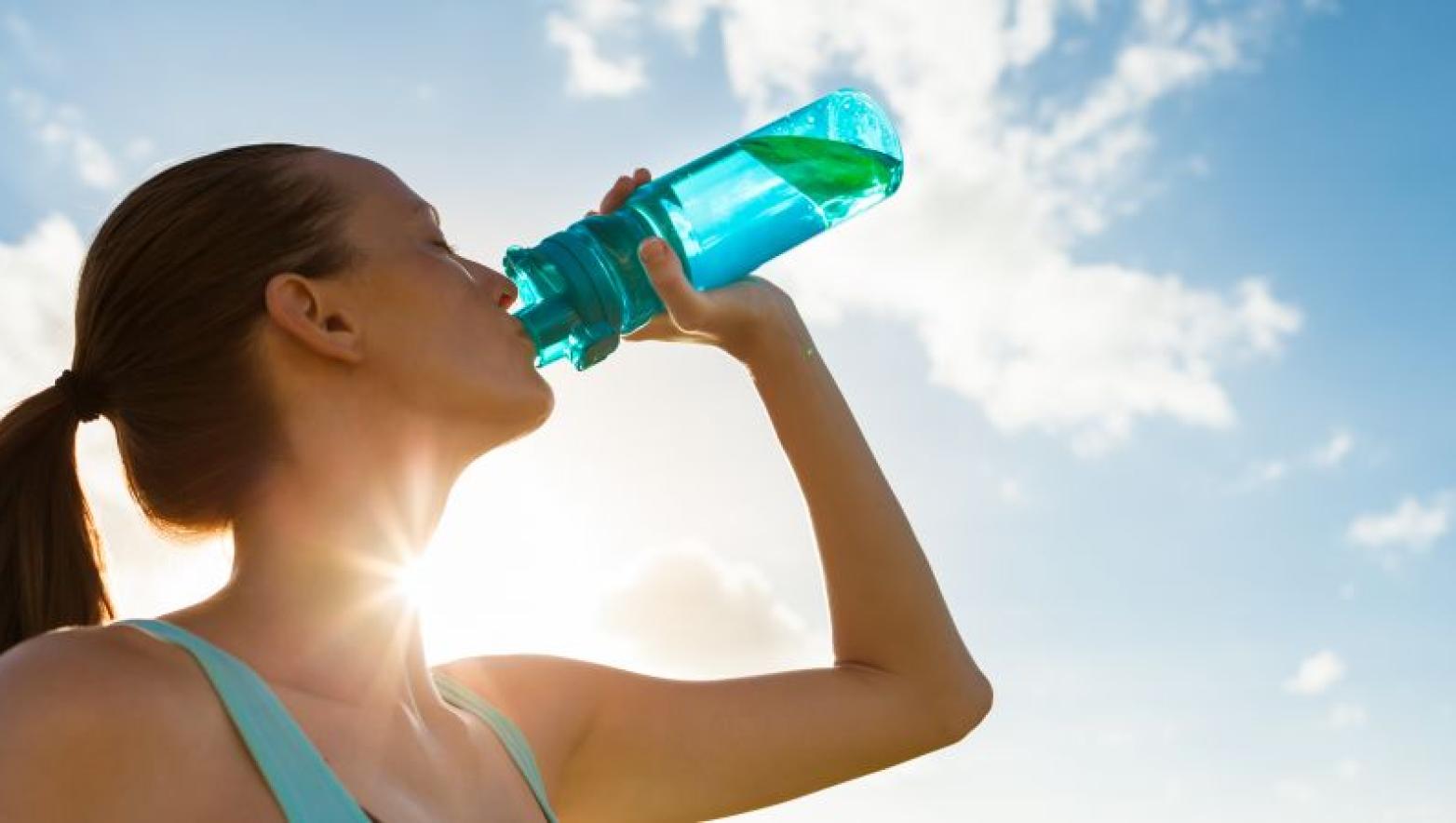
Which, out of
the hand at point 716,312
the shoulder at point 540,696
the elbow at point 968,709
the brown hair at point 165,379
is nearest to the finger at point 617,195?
the hand at point 716,312

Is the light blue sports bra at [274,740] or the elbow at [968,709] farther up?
the elbow at [968,709]

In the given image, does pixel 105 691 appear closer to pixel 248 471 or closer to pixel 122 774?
pixel 122 774

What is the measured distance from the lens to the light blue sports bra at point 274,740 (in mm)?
1628

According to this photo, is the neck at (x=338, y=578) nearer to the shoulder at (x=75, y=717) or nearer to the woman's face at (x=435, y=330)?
the woman's face at (x=435, y=330)

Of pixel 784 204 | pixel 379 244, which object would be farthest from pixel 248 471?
pixel 784 204

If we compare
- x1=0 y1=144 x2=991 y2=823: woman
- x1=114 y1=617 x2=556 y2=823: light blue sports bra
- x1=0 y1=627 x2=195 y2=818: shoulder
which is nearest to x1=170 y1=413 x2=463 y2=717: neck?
x1=0 y1=144 x2=991 y2=823: woman

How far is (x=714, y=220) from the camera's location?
2709 mm

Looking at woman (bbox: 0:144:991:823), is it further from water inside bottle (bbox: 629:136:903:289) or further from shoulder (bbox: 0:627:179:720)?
water inside bottle (bbox: 629:136:903:289)

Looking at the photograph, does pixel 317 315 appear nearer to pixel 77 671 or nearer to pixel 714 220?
pixel 77 671

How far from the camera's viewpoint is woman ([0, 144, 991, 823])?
1.70 metres

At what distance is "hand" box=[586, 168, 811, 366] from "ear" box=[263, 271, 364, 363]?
508 millimetres

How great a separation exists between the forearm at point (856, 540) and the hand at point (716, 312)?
0.07ft

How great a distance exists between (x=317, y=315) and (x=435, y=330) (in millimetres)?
181

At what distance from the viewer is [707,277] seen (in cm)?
267
